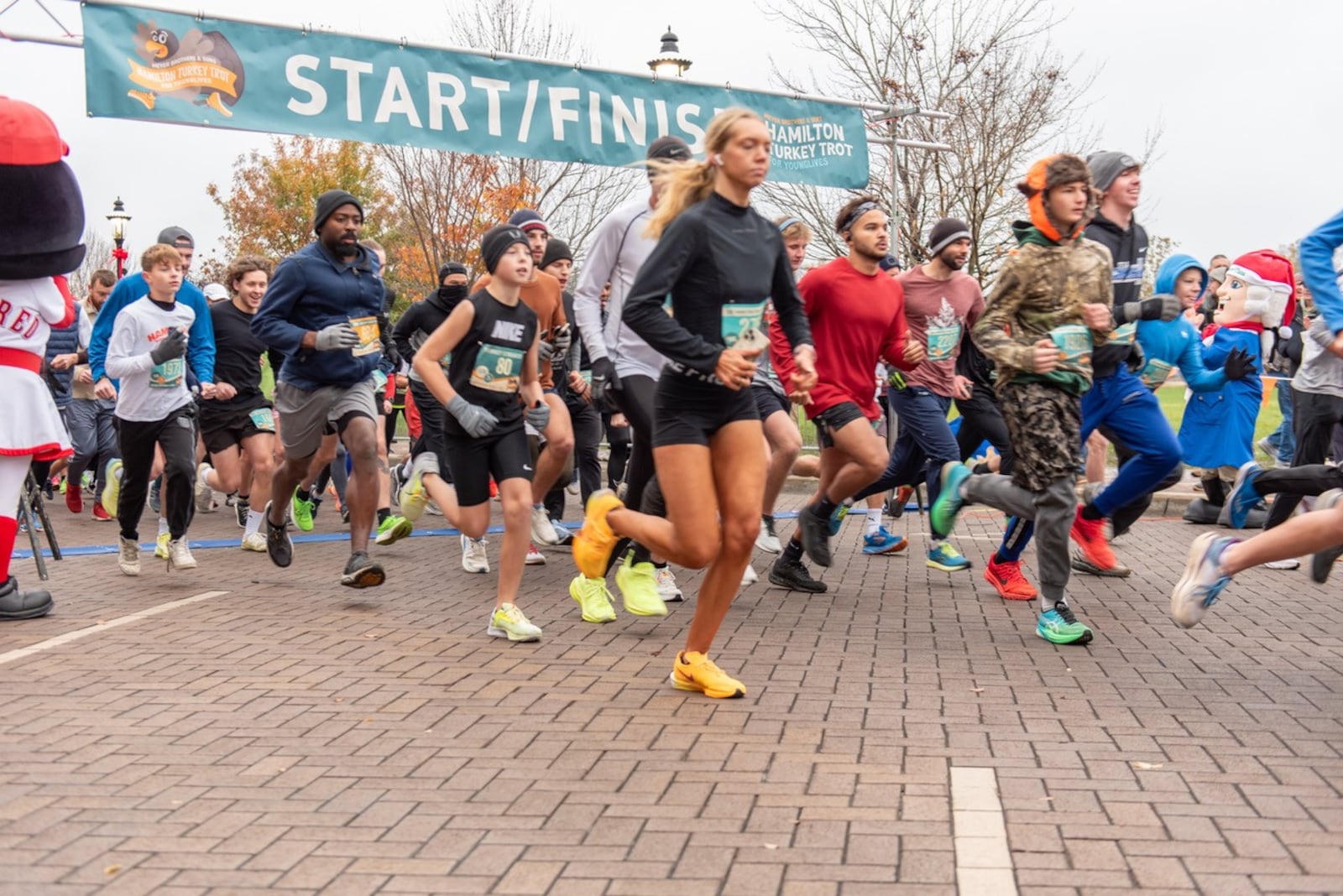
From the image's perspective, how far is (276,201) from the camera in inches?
2025

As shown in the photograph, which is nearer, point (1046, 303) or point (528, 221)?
point (1046, 303)

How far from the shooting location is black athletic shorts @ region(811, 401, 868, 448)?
311 inches

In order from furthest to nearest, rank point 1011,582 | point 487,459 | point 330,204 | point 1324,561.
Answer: point 330,204 → point 1011,582 → point 487,459 → point 1324,561

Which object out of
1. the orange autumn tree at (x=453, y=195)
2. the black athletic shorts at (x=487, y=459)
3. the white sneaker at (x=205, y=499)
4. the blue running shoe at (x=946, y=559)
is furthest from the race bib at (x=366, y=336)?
the orange autumn tree at (x=453, y=195)

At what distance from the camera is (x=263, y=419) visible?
35.2 feet

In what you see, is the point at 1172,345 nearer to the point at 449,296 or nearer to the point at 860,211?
the point at 860,211

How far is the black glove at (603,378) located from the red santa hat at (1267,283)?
514 centimetres

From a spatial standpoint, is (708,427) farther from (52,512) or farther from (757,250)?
(52,512)

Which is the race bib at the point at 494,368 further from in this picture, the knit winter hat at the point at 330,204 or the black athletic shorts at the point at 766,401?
→ the black athletic shorts at the point at 766,401

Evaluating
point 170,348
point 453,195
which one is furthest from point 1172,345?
point 453,195

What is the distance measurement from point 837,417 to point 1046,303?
60.1 inches

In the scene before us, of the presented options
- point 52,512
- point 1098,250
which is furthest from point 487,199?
point 1098,250

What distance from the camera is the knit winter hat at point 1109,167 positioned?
25.5ft

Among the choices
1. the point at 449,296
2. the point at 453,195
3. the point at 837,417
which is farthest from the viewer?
the point at 453,195
